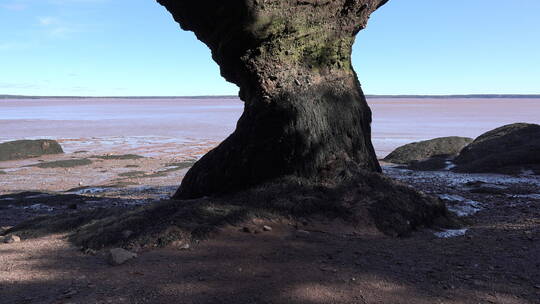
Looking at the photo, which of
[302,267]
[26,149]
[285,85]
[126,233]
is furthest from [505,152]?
[26,149]

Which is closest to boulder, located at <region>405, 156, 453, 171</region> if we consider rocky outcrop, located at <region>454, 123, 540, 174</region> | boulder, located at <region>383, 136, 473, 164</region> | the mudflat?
rocky outcrop, located at <region>454, 123, 540, 174</region>

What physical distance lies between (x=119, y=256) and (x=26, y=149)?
1877 centimetres

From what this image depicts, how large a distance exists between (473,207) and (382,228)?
291 centimetres

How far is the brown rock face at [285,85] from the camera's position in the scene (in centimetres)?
644

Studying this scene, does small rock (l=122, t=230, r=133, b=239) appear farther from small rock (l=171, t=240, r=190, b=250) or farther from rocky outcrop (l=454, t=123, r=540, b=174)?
rocky outcrop (l=454, t=123, r=540, b=174)

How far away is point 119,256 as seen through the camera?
448 cm

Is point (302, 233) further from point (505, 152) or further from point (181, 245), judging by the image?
point (505, 152)

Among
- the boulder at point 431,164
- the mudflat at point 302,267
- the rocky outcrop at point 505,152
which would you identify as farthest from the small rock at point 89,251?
the boulder at point 431,164

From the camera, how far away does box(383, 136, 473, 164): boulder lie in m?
18.2

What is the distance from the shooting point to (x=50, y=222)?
655 cm

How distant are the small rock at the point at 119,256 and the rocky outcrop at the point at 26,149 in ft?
59.2

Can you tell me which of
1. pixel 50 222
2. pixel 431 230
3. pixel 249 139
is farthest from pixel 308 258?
pixel 50 222

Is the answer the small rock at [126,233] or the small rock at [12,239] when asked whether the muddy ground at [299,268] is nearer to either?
the small rock at [12,239]

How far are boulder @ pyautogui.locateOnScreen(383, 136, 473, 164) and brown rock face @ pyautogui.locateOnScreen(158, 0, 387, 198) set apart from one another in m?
11.5
